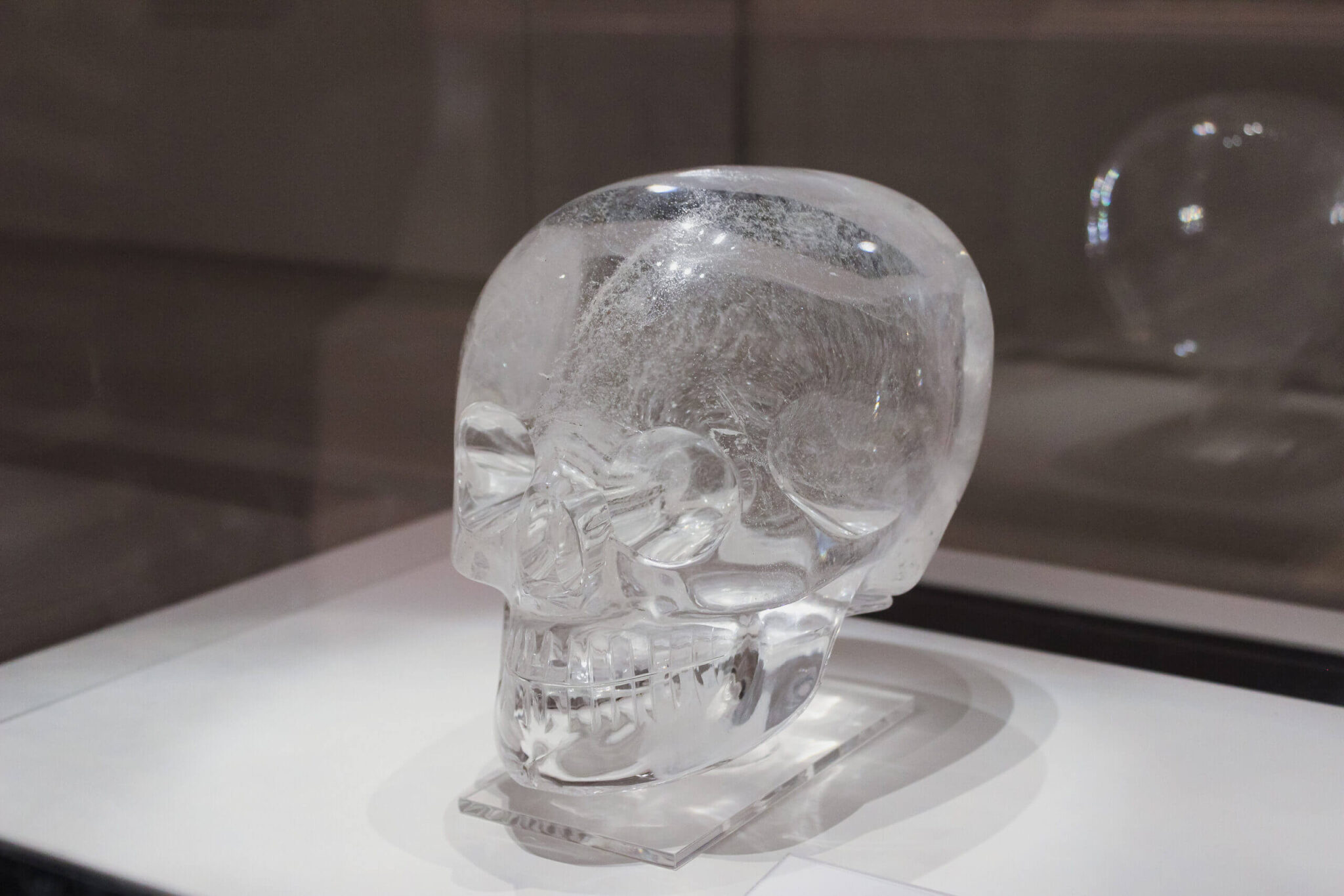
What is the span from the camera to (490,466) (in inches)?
46.9

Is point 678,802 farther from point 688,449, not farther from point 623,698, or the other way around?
point 688,449

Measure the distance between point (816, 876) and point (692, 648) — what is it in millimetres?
202

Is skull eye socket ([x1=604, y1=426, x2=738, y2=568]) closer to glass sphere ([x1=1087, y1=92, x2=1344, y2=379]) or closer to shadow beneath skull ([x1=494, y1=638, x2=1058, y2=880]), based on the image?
shadow beneath skull ([x1=494, y1=638, x2=1058, y2=880])

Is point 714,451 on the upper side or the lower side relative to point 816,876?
upper

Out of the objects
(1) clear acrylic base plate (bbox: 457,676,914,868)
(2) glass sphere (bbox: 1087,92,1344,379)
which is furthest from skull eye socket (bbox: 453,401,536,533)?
(2) glass sphere (bbox: 1087,92,1344,379)

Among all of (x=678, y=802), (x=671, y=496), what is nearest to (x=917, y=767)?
(x=678, y=802)

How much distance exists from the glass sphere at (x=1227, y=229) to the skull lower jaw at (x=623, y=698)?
3.30ft

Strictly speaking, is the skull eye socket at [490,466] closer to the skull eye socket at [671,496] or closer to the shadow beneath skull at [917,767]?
the skull eye socket at [671,496]

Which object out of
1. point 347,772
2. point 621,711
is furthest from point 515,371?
point 347,772

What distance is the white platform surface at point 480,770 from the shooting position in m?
1.13

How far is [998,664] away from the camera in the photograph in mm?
1601

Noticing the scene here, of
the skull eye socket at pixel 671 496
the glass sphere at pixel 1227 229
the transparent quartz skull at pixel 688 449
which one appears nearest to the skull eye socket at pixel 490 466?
the transparent quartz skull at pixel 688 449

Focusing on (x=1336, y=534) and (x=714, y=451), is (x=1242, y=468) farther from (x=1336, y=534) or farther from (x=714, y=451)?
(x=714, y=451)

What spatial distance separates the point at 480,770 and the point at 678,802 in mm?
211
